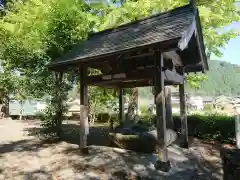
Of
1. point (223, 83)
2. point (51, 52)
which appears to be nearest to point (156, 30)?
point (51, 52)

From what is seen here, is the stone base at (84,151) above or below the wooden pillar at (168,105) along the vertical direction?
below

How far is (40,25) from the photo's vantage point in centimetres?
1114

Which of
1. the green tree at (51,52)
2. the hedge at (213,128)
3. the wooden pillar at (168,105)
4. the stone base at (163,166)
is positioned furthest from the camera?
the hedge at (213,128)

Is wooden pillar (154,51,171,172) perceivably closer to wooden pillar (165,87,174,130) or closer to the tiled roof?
the tiled roof

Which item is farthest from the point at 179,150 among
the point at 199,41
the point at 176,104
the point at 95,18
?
the point at 176,104

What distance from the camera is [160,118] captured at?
21.9 ft

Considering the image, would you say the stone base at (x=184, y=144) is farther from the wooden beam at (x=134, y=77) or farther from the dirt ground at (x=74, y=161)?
the wooden beam at (x=134, y=77)

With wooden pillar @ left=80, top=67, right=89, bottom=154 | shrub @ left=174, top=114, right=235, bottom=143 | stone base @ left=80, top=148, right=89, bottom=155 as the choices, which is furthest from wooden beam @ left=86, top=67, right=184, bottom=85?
shrub @ left=174, top=114, right=235, bottom=143

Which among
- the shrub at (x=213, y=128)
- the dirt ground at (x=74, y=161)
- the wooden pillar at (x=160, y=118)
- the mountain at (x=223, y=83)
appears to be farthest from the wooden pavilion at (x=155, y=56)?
the mountain at (x=223, y=83)

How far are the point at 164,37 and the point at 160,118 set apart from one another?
2303 millimetres

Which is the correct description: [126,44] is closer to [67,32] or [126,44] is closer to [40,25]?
[67,32]

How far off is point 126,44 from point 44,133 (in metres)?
5.84

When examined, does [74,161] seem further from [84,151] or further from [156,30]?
[156,30]

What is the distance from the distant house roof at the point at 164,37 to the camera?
6242mm
